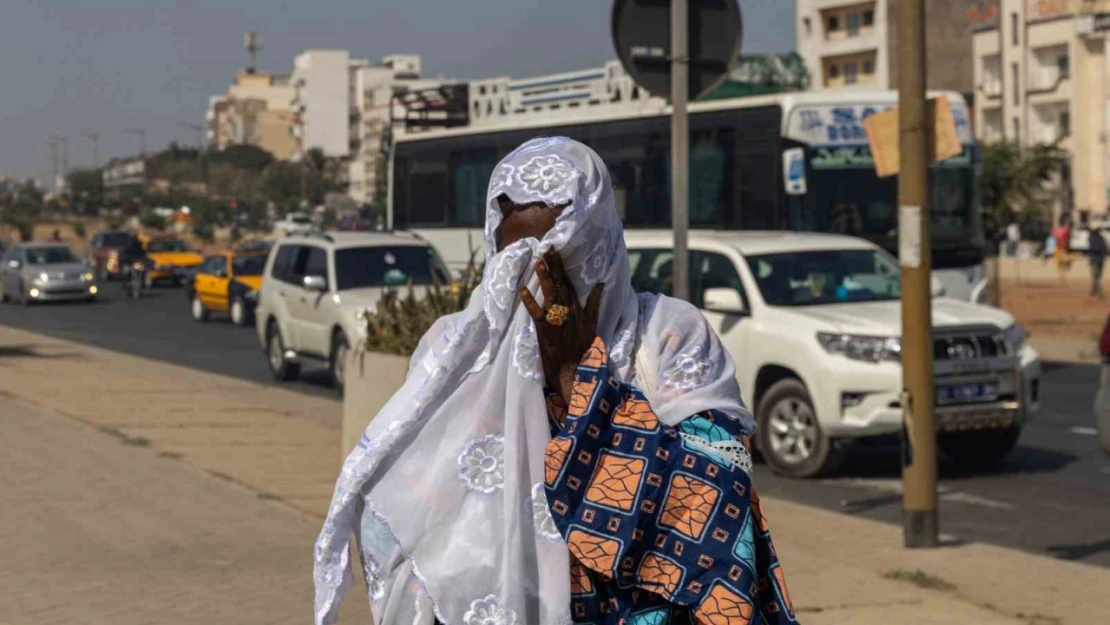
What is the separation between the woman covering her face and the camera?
8.89 feet

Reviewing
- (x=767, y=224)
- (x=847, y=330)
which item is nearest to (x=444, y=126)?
(x=767, y=224)

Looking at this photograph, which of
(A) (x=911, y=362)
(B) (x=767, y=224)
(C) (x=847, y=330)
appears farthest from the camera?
(B) (x=767, y=224)

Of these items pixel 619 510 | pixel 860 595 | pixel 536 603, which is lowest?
pixel 860 595

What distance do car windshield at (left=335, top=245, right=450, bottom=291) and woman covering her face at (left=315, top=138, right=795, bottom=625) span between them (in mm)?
13938

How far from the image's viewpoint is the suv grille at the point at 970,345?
36.1ft

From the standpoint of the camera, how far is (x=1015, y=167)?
55750 millimetres

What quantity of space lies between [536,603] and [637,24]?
5390mm

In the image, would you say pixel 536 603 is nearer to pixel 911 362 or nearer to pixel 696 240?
pixel 911 362

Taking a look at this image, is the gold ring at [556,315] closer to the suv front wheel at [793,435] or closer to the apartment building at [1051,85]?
the suv front wheel at [793,435]

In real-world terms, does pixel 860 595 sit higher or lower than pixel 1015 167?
lower

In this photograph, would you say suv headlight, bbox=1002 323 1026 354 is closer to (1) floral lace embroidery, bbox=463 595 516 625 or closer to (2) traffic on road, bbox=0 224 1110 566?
(2) traffic on road, bbox=0 224 1110 566

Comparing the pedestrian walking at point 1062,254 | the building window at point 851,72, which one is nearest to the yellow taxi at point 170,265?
the pedestrian walking at point 1062,254

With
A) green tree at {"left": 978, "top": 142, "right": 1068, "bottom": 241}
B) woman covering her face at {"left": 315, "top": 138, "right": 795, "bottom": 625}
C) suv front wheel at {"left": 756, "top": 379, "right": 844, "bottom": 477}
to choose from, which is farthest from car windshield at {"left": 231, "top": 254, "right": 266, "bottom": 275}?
woman covering her face at {"left": 315, "top": 138, "right": 795, "bottom": 625}

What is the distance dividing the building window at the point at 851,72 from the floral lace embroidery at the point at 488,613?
8514 cm
